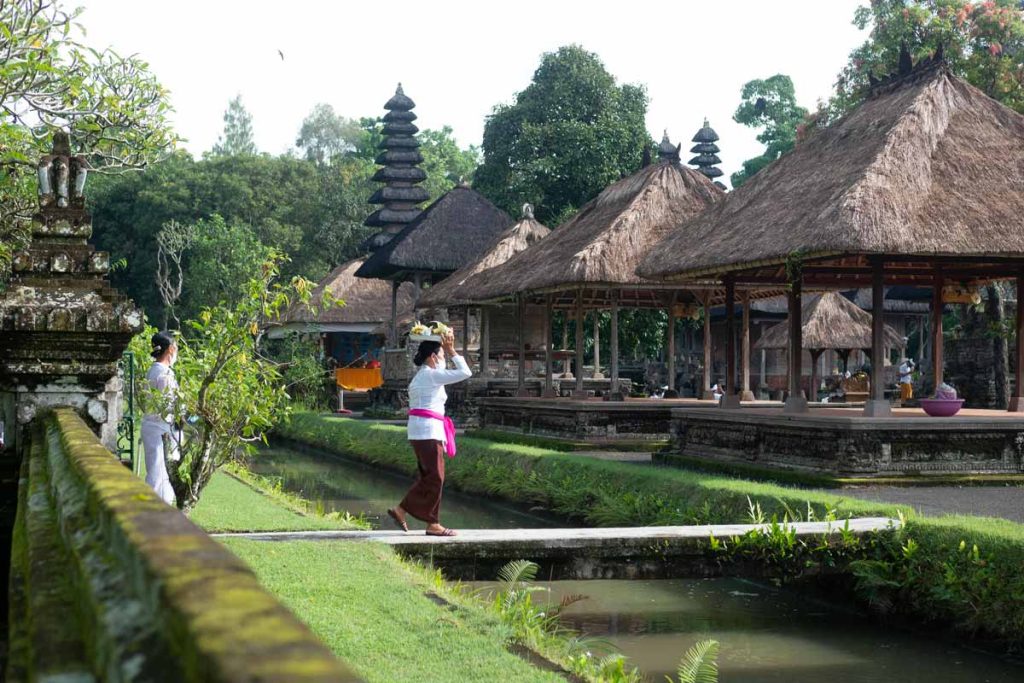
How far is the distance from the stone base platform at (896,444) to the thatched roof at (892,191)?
2.00m

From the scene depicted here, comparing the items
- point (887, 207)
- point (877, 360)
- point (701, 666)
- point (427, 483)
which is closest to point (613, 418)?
point (877, 360)

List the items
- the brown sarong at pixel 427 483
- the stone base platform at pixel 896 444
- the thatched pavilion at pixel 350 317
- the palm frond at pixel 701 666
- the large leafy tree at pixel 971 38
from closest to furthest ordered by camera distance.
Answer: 1. the palm frond at pixel 701 666
2. the brown sarong at pixel 427 483
3. the stone base platform at pixel 896 444
4. the large leafy tree at pixel 971 38
5. the thatched pavilion at pixel 350 317

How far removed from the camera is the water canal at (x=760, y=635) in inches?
329

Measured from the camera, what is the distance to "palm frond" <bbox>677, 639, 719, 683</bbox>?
7008 mm

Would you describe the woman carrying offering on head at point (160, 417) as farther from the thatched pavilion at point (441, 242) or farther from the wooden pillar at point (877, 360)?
the thatched pavilion at point (441, 242)

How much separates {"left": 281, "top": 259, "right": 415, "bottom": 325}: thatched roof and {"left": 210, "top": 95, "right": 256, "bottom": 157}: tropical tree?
3552 centimetres

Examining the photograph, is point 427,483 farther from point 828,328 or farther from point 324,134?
point 324,134

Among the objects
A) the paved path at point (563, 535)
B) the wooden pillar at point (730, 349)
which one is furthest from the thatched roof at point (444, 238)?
the paved path at point (563, 535)

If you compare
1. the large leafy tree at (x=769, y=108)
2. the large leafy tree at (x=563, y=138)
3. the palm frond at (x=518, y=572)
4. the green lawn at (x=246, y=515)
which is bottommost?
the palm frond at (x=518, y=572)

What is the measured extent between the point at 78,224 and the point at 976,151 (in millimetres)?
11850

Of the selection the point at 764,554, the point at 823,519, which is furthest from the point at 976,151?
the point at 764,554

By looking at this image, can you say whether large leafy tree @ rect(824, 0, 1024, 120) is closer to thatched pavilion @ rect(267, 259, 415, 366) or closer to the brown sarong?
thatched pavilion @ rect(267, 259, 415, 366)

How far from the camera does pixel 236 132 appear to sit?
254 ft

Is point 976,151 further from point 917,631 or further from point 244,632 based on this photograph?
point 244,632
